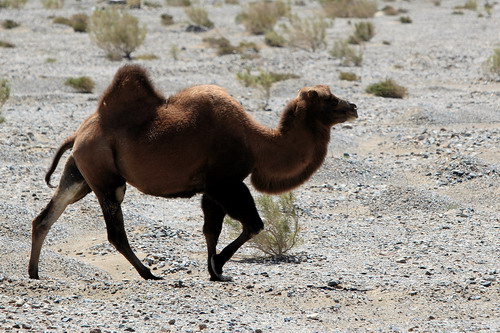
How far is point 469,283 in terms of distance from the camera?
8773 mm

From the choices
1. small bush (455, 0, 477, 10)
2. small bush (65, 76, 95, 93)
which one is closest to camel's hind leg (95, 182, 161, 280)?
small bush (65, 76, 95, 93)

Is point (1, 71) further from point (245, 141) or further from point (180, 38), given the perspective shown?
point (245, 141)

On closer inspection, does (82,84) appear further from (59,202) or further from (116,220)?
(116,220)

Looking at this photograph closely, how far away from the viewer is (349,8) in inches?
1727

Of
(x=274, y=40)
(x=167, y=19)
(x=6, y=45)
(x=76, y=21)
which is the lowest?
(x=76, y=21)

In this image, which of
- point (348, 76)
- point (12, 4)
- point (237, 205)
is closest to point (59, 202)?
point (237, 205)

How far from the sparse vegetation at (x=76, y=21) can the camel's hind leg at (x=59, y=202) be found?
28013 mm

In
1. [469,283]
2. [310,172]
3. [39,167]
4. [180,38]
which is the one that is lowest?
[180,38]

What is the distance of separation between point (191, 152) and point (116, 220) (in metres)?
1.03

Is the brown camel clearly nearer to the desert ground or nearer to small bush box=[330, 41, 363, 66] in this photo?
the desert ground

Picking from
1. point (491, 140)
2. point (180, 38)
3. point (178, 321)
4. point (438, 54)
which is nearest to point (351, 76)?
point (438, 54)

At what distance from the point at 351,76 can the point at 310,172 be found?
16441 millimetres

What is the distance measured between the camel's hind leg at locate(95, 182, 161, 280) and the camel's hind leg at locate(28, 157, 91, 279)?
1.35 feet

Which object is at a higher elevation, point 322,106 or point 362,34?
point 322,106
